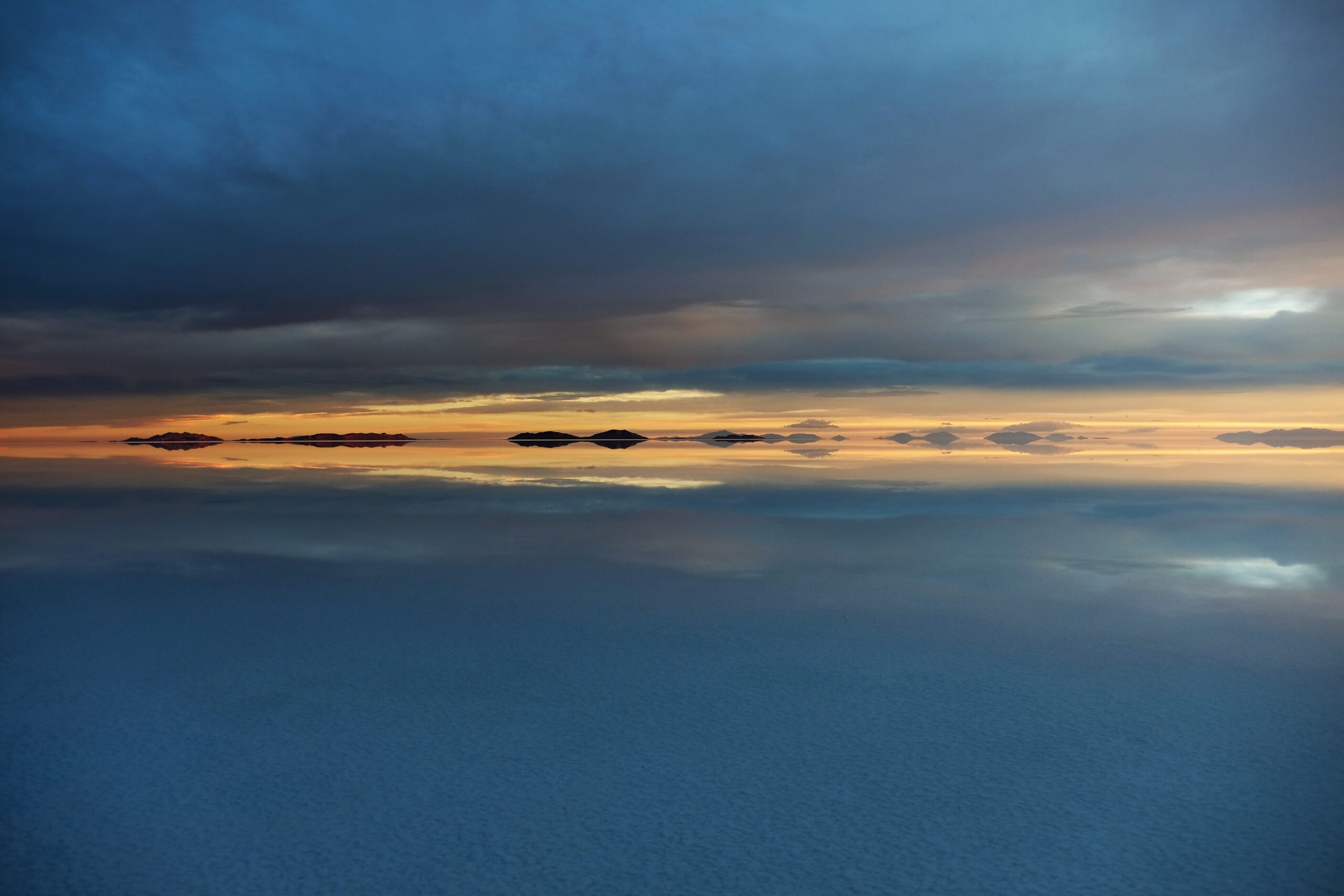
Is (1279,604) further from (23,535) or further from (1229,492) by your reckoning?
(23,535)

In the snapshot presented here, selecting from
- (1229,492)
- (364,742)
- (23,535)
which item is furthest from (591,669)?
(1229,492)

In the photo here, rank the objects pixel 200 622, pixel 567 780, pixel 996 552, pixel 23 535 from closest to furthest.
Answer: pixel 567 780
pixel 200 622
pixel 996 552
pixel 23 535

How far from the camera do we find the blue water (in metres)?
5.43

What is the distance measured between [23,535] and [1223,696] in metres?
23.9

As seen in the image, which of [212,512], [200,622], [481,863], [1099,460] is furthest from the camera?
[1099,460]

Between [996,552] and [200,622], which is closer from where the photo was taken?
[200,622]

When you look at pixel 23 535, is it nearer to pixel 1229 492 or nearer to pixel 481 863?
pixel 481 863

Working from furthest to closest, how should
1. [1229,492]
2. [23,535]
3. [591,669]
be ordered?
[1229,492] → [23,535] → [591,669]

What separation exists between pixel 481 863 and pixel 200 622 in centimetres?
801

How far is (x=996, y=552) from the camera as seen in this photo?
17.6 metres

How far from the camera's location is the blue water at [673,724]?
17.8ft

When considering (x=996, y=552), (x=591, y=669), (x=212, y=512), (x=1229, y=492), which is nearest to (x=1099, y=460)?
(x=1229, y=492)

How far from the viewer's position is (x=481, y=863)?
17.7ft

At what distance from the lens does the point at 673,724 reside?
7.70 m
